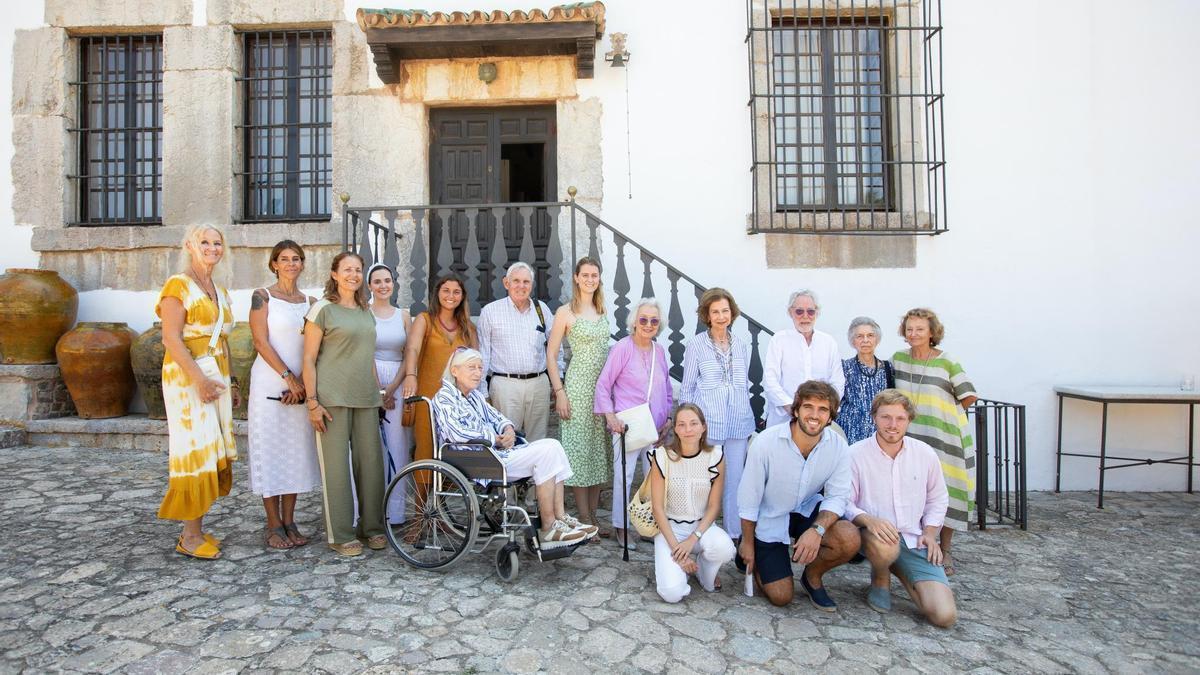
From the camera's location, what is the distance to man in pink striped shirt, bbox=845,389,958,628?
3238 mm

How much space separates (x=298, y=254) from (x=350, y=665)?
7.10 ft

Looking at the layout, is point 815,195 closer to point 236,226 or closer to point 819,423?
point 819,423

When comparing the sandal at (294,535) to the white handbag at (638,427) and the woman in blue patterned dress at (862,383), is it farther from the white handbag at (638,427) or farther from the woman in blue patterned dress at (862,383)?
the woman in blue patterned dress at (862,383)

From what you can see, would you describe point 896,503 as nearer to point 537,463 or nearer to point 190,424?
point 537,463

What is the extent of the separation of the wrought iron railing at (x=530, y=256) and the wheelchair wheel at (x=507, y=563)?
1.84m

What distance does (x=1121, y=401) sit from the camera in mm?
5309

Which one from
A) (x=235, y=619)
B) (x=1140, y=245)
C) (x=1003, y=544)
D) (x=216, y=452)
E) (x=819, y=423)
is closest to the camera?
(x=235, y=619)

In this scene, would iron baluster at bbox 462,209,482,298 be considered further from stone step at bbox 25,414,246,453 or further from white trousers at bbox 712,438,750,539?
stone step at bbox 25,414,246,453

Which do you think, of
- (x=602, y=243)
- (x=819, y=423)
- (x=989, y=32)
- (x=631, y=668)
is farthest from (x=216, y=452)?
(x=989, y=32)

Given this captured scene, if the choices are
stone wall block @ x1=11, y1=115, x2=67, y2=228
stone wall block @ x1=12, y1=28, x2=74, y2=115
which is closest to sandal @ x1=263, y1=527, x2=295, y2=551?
stone wall block @ x1=11, y1=115, x2=67, y2=228

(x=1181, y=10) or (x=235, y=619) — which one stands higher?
(x=1181, y=10)

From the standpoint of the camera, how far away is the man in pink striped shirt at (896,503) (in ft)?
10.6

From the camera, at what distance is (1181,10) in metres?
6.05

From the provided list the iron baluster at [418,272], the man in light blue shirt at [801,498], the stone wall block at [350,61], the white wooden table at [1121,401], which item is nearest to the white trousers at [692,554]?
the man in light blue shirt at [801,498]
